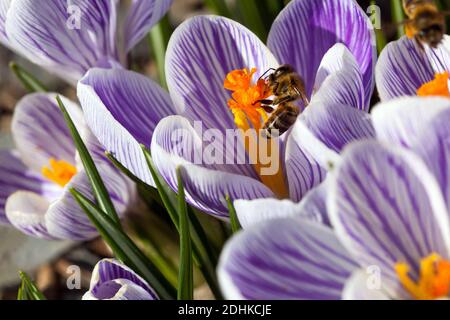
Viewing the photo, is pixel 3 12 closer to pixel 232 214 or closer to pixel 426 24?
pixel 232 214

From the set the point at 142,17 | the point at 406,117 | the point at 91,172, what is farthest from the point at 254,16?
the point at 406,117

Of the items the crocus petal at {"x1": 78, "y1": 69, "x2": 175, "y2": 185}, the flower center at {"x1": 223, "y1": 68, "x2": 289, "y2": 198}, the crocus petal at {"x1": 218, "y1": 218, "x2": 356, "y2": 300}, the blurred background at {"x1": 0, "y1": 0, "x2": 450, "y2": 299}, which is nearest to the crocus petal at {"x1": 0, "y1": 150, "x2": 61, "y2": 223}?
the blurred background at {"x1": 0, "y1": 0, "x2": 450, "y2": 299}

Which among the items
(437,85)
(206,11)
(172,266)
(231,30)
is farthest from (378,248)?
(206,11)

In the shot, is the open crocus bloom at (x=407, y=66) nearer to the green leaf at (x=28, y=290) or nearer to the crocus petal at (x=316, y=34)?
the crocus petal at (x=316, y=34)

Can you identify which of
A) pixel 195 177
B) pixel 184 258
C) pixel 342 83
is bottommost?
pixel 184 258

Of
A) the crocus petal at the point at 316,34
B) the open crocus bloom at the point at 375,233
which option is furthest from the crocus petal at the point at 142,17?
the open crocus bloom at the point at 375,233

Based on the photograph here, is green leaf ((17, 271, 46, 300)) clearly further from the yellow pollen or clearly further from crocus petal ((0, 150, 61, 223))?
the yellow pollen
